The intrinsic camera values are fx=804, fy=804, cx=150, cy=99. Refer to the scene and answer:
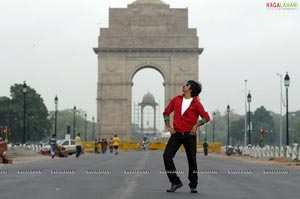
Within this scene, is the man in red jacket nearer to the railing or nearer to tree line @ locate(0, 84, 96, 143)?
the railing

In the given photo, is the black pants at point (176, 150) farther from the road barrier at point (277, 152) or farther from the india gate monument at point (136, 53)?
the india gate monument at point (136, 53)

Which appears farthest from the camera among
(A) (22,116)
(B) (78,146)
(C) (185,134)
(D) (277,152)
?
(A) (22,116)

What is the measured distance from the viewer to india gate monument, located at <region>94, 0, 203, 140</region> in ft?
326

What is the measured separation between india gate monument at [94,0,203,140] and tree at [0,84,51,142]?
41.4ft

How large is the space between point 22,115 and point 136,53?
18.3 meters

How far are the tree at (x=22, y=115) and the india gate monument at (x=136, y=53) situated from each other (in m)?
12.6

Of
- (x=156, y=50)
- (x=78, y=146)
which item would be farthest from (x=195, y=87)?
(x=156, y=50)

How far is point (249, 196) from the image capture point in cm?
1248

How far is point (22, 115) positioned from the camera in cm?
10644

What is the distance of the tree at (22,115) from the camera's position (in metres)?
107

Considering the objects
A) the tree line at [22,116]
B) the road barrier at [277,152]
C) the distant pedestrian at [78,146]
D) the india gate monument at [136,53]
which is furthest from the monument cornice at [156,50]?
the distant pedestrian at [78,146]

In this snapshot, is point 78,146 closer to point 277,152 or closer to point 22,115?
point 277,152

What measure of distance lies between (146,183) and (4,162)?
16213 millimetres

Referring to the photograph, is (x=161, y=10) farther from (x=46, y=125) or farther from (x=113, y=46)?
(x=46, y=125)
